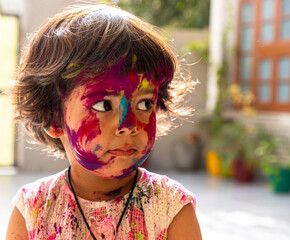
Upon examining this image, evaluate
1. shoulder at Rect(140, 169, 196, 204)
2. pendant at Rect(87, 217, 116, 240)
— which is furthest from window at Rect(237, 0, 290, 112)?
pendant at Rect(87, 217, 116, 240)

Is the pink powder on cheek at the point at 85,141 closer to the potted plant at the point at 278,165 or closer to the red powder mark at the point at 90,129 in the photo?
the red powder mark at the point at 90,129

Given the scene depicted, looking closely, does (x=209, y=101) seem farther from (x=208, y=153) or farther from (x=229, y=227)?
(x=229, y=227)

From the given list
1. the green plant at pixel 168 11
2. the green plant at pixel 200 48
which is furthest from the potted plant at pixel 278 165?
the green plant at pixel 168 11

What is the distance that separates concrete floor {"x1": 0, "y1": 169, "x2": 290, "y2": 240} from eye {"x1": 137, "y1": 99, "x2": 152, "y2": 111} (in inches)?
91.8

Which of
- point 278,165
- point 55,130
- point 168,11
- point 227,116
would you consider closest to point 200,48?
point 227,116

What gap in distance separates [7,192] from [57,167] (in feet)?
4.51

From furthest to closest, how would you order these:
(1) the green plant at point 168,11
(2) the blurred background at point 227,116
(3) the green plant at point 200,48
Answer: (1) the green plant at point 168,11
(3) the green plant at point 200,48
(2) the blurred background at point 227,116

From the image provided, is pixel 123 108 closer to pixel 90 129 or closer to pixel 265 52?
pixel 90 129

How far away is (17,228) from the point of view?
3.63ft

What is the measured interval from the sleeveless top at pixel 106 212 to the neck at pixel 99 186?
2 centimetres

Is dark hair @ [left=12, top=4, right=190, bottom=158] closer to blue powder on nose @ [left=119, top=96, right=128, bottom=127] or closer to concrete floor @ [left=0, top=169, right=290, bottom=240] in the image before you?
blue powder on nose @ [left=119, top=96, right=128, bottom=127]

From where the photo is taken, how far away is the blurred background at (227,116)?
16.1 ft

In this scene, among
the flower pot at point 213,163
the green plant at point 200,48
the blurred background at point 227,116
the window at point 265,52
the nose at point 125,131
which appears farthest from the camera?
the green plant at point 200,48

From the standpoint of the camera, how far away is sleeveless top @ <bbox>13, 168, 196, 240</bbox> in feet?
3.49
